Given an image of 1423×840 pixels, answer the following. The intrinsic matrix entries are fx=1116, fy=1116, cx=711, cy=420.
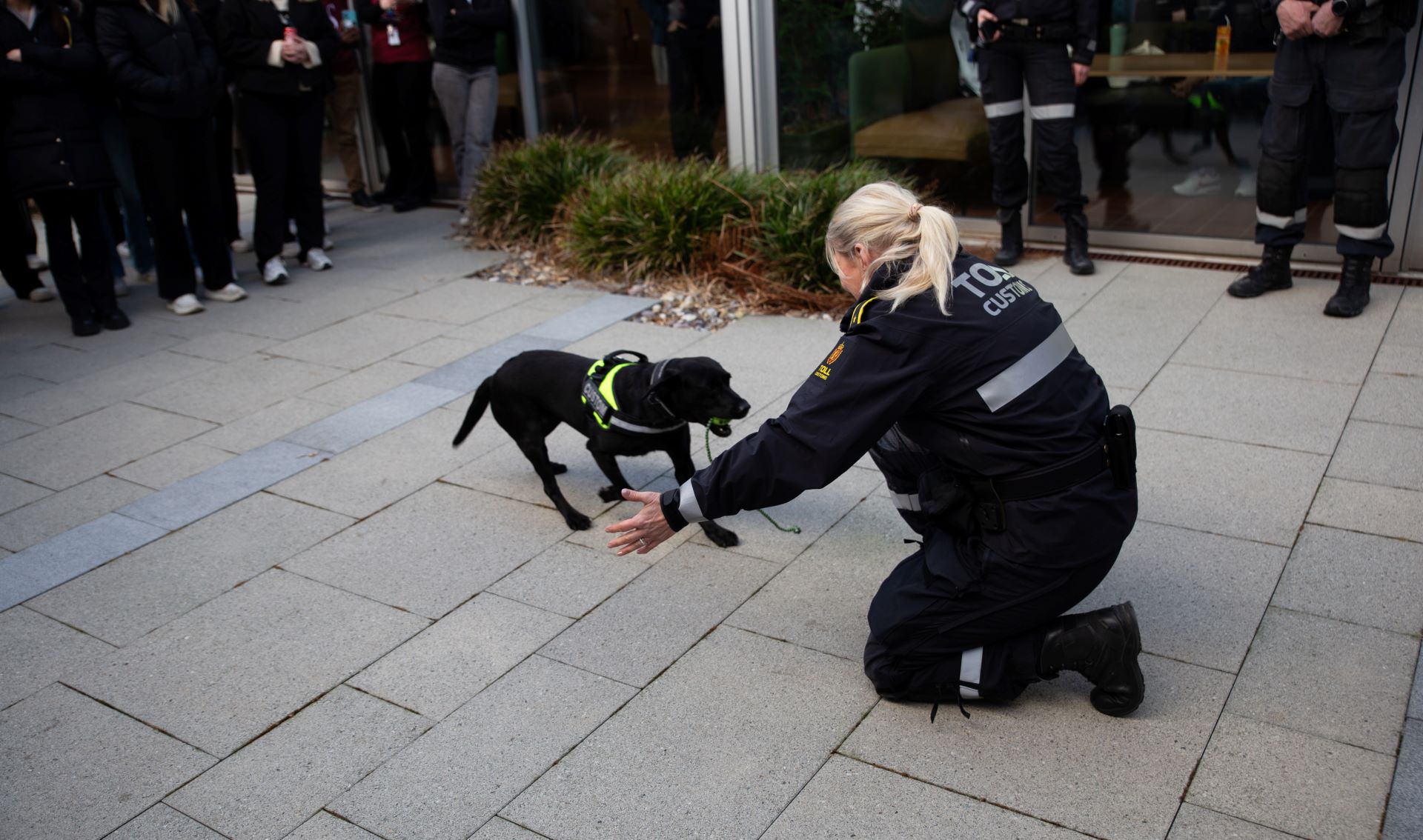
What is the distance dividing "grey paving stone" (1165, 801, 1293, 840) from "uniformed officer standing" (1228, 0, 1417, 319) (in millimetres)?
3682

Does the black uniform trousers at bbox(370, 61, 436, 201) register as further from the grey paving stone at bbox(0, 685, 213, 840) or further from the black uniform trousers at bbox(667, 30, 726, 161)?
the grey paving stone at bbox(0, 685, 213, 840)

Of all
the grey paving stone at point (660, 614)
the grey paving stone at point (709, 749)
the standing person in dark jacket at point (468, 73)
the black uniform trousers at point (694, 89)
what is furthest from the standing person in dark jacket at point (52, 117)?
the grey paving stone at point (709, 749)

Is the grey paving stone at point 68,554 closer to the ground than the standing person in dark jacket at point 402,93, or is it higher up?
closer to the ground

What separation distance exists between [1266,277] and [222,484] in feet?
16.4

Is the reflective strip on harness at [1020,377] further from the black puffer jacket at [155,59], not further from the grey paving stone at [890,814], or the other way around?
the black puffer jacket at [155,59]

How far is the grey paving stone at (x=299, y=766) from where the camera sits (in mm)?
2604

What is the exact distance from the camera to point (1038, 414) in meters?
2.56

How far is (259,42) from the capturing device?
22.1 feet

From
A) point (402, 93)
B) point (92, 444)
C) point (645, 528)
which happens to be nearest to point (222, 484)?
point (92, 444)

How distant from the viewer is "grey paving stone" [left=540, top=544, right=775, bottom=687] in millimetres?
3123

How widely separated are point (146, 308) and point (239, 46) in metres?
1.68

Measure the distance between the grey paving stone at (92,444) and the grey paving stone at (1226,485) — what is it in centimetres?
396

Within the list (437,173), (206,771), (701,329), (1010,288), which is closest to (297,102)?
(437,173)

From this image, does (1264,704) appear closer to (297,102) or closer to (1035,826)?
(1035,826)
